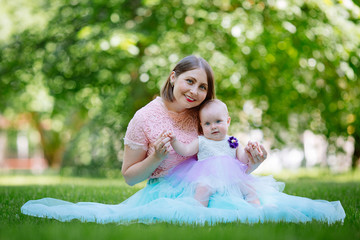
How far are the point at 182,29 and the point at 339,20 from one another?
2.98m

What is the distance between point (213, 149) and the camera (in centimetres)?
311

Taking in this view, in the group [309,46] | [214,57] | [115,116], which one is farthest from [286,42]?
[115,116]

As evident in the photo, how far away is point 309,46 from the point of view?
7055mm

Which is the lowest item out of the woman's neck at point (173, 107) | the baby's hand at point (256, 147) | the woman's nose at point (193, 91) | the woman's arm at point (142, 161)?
the woman's arm at point (142, 161)

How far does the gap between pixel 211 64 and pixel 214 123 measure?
4.27m

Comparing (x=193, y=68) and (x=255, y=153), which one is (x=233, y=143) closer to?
(x=255, y=153)

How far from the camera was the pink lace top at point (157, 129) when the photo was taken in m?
3.22

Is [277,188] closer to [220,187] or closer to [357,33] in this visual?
[220,187]

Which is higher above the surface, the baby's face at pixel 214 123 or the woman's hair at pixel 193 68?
the woman's hair at pixel 193 68

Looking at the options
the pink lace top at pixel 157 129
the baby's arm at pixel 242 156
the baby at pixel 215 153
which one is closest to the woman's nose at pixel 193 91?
the baby at pixel 215 153

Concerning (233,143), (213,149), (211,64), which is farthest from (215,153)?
(211,64)

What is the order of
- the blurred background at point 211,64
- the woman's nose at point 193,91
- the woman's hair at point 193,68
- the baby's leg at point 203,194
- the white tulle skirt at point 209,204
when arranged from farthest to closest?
the blurred background at point 211,64 → the woman's hair at point 193,68 → the woman's nose at point 193,91 → the baby's leg at point 203,194 → the white tulle skirt at point 209,204

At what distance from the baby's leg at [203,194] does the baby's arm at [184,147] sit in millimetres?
295

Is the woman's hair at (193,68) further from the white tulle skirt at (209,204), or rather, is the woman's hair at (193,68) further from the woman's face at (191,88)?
the white tulle skirt at (209,204)
